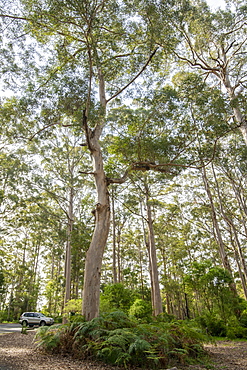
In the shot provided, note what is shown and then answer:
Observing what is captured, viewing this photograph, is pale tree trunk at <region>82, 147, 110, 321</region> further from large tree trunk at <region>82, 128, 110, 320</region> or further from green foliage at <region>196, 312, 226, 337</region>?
green foliage at <region>196, 312, 226, 337</region>

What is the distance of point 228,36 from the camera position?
38.9 ft

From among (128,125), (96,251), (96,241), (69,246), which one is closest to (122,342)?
(96,251)

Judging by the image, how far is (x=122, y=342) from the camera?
14.0 feet

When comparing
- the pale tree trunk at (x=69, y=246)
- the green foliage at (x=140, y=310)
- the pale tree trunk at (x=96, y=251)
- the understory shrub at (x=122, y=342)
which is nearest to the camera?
the understory shrub at (x=122, y=342)

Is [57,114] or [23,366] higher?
[57,114]

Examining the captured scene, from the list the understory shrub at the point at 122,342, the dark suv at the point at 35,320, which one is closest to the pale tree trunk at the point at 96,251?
the understory shrub at the point at 122,342

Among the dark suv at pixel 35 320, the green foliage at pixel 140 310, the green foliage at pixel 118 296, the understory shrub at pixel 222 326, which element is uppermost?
the green foliage at pixel 118 296

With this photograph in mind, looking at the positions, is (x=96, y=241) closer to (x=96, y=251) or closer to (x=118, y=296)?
(x=96, y=251)

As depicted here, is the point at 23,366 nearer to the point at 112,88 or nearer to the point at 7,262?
the point at 112,88

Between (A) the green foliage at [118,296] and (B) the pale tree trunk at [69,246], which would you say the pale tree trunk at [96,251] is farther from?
(B) the pale tree trunk at [69,246]

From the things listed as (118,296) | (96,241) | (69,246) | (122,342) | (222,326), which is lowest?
(222,326)

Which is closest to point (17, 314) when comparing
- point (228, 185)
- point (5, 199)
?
point (5, 199)

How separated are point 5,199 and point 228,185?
16.2 m

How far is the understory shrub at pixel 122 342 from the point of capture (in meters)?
4.30
